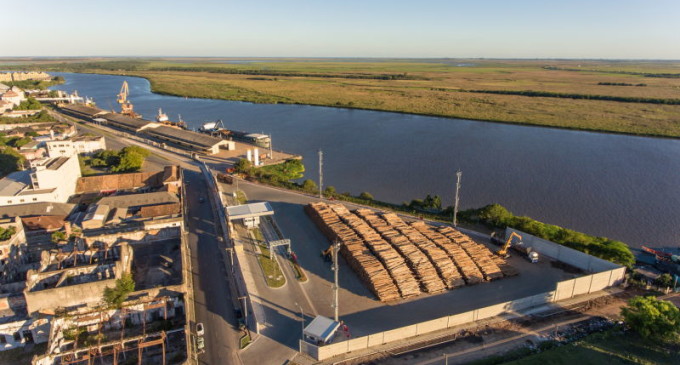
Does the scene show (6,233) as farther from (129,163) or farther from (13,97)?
(13,97)

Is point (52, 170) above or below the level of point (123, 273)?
above

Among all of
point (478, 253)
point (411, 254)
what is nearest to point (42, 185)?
point (411, 254)

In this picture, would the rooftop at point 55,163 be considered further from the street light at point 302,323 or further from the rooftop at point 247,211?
the street light at point 302,323

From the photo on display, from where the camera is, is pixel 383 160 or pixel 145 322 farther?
pixel 383 160

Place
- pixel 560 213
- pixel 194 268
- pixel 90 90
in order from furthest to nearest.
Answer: pixel 90 90 < pixel 560 213 < pixel 194 268

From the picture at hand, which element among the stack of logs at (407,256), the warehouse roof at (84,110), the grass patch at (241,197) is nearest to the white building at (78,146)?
the grass patch at (241,197)

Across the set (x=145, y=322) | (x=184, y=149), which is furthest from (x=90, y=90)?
(x=145, y=322)

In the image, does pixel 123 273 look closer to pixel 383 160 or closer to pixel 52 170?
pixel 52 170

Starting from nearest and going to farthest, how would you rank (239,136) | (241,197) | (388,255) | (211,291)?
(211,291) < (388,255) < (241,197) < (239,136)
